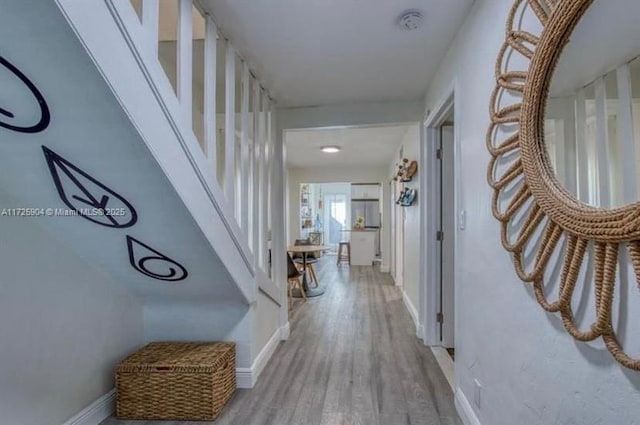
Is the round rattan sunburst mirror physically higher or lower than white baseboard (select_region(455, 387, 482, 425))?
higher

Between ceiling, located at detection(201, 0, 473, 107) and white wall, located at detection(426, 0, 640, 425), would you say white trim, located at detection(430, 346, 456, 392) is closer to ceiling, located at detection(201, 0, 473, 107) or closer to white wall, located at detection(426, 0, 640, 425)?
white wall, located at detection(426, 0, 640, 425)

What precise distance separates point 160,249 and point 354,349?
76.3 inches

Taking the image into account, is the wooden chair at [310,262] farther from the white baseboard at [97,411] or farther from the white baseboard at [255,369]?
the white baseboard at [97,411]

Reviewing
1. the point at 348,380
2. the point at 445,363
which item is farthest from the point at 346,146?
the point at 348,380

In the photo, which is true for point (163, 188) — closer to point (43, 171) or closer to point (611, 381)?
point (43, 171)

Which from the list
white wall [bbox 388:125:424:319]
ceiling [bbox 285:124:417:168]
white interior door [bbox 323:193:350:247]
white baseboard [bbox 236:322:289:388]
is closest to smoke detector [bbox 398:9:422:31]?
white wall [bbox 388:125:424:319]

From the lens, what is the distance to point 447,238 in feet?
9.78

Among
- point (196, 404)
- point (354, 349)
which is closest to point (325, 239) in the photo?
point (354, 349)

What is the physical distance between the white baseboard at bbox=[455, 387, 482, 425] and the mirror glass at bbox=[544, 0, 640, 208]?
139cm

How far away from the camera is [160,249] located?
5.83 ft

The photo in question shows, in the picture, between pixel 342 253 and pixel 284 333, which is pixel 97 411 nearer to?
pixel 284 333

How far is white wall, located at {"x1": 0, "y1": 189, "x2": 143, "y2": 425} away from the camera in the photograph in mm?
1434

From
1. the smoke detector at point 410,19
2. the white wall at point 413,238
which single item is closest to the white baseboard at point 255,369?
the white wall at point 413,238

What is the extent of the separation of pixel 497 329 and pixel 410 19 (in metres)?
1.65
